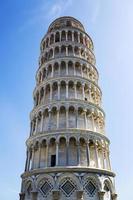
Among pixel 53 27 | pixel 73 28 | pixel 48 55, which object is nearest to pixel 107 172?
pixel 48 55

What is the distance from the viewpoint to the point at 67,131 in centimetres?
2275

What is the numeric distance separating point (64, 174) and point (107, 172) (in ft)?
14.6

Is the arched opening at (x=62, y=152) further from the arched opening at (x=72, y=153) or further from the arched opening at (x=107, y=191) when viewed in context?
the arched opening at (x=107, y=191)

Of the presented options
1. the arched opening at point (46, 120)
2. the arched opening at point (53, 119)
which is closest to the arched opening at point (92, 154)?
the arched opening at point (53, 119)

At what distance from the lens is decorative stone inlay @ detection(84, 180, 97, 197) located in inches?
804

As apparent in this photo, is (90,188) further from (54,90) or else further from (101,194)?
(54,90)

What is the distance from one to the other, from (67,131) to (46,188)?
18.5 feet

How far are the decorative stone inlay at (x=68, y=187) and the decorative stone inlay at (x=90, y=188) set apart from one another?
1175 millimetres

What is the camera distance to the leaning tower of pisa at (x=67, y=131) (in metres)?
20.5

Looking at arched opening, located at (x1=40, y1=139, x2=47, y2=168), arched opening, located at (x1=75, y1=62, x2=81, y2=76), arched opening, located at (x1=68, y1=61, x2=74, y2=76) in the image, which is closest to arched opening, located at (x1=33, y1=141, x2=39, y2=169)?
arched opening, located at (x1=40, y1=139, x2=47, y2=168)

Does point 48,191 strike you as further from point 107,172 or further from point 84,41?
point 84,41

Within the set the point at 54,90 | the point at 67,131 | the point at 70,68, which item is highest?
the point at 70,68

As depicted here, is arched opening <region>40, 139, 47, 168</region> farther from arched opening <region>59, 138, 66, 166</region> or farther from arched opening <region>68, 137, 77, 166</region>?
arched opening <region>68, 137, 77, 166</region>

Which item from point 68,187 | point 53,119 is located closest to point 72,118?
point 53,119
